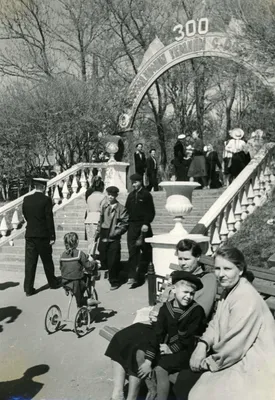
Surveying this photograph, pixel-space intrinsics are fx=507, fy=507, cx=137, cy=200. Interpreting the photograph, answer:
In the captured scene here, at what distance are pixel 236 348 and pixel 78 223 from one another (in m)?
9.52

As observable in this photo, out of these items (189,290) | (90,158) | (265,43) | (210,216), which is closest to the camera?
(189,290)

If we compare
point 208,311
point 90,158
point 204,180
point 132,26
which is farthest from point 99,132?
point 208,311

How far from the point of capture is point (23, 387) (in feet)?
15.3

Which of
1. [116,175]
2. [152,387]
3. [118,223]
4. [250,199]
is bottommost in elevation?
[152,387]

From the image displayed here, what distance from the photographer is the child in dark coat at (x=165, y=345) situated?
3.78 m

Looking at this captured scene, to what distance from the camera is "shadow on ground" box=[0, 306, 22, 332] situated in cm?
687

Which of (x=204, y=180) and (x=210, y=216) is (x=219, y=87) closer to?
(x=204, y=180)

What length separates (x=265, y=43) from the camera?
1004cm

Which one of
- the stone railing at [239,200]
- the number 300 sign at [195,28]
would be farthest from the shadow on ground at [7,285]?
the number 300 sign at [195,28]

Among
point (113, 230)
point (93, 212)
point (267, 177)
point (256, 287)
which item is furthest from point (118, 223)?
point (256, 287)

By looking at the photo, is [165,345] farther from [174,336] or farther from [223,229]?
[223,229]

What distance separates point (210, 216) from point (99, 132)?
10.2m

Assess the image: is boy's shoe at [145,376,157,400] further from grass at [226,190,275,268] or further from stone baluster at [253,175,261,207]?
stone baluster at [253,175,261,207]

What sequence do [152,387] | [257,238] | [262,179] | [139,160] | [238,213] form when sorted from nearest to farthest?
[152,387], [257,238], [238,213], [262,179], [139,160]
